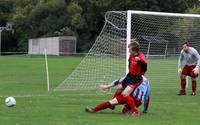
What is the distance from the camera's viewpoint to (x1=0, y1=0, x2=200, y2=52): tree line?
80.3 meters

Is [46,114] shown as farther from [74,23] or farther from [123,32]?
[74,23]

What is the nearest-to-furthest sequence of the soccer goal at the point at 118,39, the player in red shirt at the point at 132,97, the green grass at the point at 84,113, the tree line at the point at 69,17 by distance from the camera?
the green grass at the point at 84,113
the player in red shirt at the point at 132,97
the soccer goal at the point at 118,39
the tree line at the point at 69,17

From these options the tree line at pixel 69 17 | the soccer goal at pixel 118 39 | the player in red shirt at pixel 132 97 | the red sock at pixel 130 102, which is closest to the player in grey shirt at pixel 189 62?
the soccer goal at pixel 118 39

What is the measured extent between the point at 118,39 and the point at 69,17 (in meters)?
59.2

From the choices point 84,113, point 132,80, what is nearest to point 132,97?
point 132,80

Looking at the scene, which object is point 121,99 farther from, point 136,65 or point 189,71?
point 189,71

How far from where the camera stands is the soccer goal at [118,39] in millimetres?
22344

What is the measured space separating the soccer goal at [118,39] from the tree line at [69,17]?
48.6 metres

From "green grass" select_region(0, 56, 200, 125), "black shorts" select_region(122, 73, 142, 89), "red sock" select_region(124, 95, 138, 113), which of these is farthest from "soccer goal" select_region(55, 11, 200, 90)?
"red sock" select_region(124, 95, 138, 113)

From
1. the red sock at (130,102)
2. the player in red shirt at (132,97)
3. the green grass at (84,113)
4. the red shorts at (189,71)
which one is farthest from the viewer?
the red shorts at (189,71)

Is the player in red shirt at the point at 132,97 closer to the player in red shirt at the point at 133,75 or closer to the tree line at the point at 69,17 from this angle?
the player in red shirt at the point at 133,75

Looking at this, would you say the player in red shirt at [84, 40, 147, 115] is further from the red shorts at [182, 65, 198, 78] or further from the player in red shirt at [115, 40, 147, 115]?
the red shorts at [182, 65, 198, 78]

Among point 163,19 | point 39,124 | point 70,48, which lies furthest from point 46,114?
point 70,48

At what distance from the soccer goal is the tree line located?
48.6 meters
